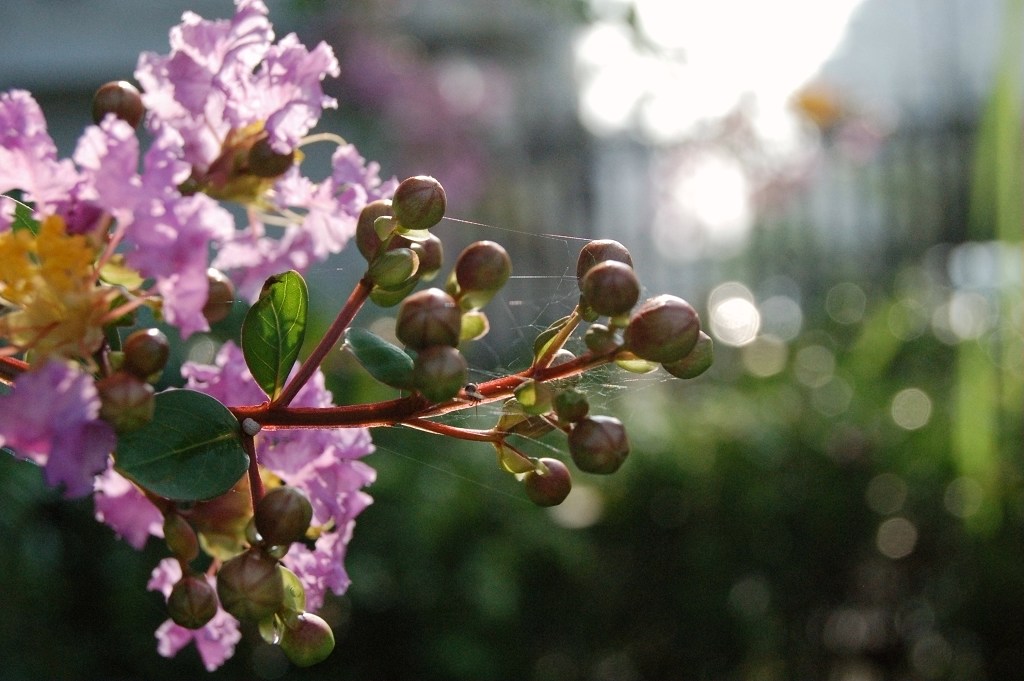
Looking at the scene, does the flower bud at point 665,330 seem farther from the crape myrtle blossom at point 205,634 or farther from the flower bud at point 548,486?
the crape myrtle blossom at point 205,634

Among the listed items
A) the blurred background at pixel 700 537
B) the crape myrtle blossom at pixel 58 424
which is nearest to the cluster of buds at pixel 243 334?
the crape myrtle blossom at pixel 58 424

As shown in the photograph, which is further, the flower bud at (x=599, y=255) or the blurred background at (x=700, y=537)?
the blurred background at (x=700, y=537)

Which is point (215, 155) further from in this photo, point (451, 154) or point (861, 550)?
point (451, 154)

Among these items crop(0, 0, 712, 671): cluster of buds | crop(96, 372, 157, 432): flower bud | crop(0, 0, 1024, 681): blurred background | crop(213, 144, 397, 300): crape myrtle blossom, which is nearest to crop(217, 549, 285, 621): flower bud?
crop(0, 0, 712, 671): cluster of buds

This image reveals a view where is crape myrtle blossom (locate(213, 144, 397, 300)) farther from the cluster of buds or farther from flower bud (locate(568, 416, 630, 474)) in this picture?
flower bud (locate(568, 416, 630, 474))

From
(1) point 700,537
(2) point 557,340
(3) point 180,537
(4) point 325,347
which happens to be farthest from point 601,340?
(1) point 700,537

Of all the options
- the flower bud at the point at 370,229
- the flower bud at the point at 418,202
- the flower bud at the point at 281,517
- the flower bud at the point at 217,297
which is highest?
the flower bud at the point at 418,202

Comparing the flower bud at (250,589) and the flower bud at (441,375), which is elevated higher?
the flower bud at (441,375)
